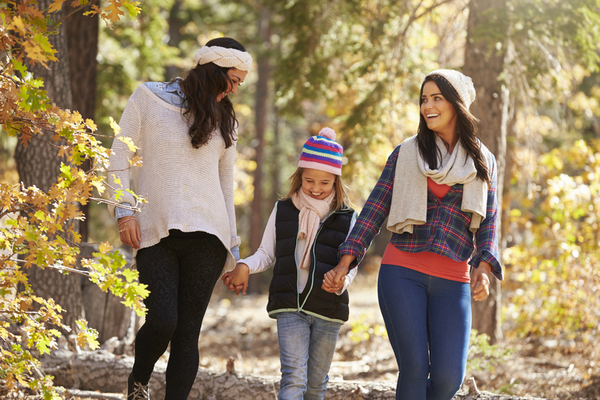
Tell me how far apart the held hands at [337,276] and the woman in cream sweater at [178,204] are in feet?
1.89

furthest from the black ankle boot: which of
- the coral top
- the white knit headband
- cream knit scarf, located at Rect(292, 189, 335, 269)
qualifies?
the white knit headband

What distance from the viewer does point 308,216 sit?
335cm

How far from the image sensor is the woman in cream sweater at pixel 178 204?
115 inches

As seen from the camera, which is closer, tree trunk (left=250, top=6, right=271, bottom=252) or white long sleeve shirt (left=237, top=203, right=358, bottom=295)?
white long sleeve shirt (left=237, top=203, right=358, bottom=295)

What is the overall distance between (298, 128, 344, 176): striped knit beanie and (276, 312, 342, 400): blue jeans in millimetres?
893

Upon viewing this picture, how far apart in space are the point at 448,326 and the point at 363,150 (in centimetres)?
476

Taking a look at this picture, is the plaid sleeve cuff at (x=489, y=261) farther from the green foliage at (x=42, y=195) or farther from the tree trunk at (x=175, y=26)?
the tree trunk at (x=175, y=26)

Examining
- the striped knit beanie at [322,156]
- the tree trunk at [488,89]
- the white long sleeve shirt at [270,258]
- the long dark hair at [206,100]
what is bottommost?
the white long sleeve shirt at [270,258]

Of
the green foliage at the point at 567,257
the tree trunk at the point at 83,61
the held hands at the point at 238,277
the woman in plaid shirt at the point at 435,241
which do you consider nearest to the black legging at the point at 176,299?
the held hands at the point at 238,277

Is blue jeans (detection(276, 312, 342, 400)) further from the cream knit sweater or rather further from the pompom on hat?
the pompom on hat

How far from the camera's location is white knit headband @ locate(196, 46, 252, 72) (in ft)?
10.3

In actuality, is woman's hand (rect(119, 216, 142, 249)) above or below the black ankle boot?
above

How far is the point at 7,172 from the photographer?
557 inches

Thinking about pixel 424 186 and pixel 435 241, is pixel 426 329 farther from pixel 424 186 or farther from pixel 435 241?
pixel 424 186
